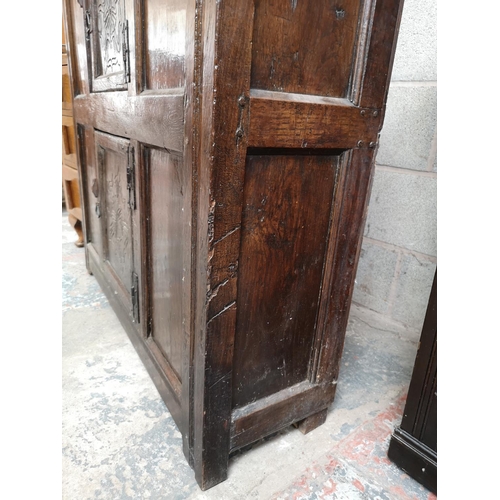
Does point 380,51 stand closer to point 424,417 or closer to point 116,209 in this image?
point 424,417

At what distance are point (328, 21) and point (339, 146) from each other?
0.27 m

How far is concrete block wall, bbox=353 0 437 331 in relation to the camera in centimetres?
161

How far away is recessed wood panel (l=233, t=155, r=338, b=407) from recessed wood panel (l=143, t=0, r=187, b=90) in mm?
303

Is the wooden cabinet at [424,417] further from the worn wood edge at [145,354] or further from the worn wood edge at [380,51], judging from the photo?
the worn wood edge at [145,354]

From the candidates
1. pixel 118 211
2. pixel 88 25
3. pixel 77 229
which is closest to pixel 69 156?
pixel 77 229

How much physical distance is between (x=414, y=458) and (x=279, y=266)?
28.0 inches

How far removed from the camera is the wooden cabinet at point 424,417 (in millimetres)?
1071

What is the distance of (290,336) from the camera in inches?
43.9

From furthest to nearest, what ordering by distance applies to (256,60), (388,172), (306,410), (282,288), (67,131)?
(67,131) → (388,172) → (306,410) → (282,288) → (256,60)

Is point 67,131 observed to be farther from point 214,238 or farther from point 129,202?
point 214,238

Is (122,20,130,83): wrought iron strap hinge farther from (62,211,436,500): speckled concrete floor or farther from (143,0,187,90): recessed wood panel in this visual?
(62,211,436,500): speckled concrete floor

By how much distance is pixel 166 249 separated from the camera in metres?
1.16

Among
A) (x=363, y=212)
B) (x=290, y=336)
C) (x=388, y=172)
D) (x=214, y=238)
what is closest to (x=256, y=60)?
(x=214, y=238)

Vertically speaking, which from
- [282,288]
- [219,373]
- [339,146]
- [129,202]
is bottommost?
[219,373]
